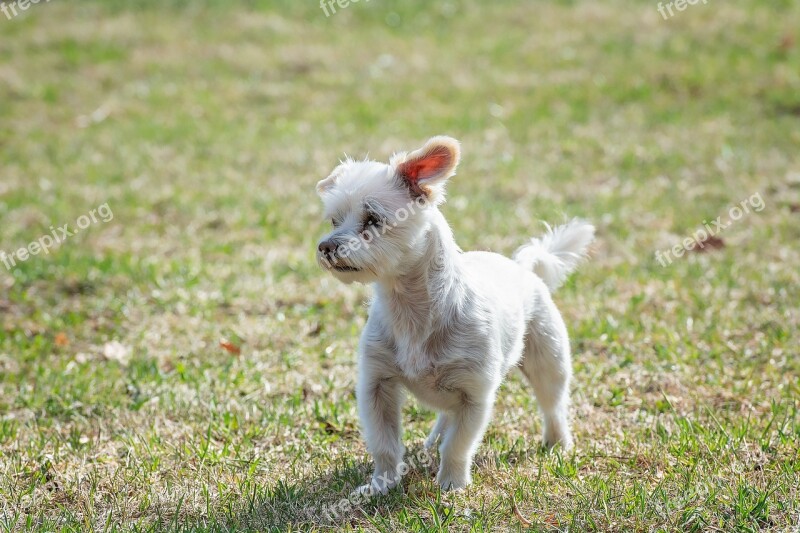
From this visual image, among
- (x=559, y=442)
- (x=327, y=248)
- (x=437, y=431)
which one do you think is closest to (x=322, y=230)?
(x=437, y=431)

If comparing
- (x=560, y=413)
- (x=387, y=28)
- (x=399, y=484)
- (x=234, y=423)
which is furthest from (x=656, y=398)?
(x=387, y=28)

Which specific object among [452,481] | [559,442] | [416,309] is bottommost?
[559,442]

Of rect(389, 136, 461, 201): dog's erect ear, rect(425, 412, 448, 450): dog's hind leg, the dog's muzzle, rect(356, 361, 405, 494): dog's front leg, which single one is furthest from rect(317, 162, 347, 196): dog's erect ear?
rect(425, 412, 448, 450): dog's hind leg

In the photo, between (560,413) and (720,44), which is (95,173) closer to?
(560,413)

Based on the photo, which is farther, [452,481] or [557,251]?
[557,251]

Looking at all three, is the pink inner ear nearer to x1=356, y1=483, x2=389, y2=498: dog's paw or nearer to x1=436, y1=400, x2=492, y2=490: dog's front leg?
x1=436, y1=400, x2=492, y2=490: dog's front leg

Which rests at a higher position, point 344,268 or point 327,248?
point 327,248

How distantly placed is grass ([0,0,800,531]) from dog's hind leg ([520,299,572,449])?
0.52 feet

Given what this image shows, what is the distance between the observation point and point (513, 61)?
45.8ft

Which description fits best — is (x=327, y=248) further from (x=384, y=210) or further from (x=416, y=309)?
(x=416, y=309)

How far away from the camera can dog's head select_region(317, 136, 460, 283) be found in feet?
12.0

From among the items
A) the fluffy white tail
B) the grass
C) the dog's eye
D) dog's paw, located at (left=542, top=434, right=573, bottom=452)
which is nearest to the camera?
the dog's eye

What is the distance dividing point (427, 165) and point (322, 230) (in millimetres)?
4556

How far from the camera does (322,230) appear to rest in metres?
8.34
